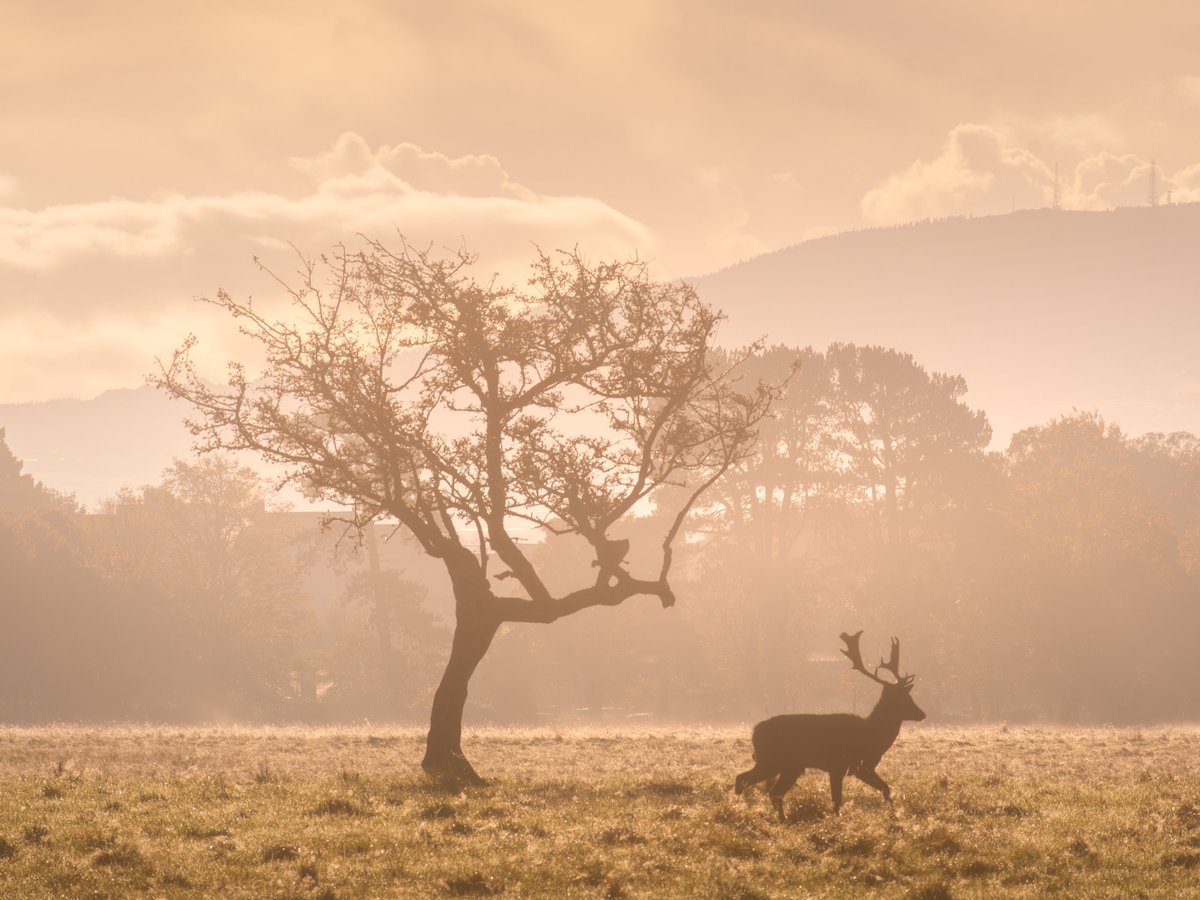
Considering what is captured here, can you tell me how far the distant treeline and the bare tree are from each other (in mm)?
38158

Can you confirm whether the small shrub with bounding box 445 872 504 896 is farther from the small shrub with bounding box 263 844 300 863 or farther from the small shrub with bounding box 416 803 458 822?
the small shrub with bounding box 416 803 458 822

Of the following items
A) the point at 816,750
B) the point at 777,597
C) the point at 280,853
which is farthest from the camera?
the point at 777,597

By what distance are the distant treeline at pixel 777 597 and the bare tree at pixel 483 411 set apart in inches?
1502

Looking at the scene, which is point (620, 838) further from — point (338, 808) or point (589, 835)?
point (338, 808)

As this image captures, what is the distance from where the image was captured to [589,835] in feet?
49.1

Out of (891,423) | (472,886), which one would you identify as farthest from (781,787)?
(891,423)

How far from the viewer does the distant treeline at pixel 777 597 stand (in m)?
61.3

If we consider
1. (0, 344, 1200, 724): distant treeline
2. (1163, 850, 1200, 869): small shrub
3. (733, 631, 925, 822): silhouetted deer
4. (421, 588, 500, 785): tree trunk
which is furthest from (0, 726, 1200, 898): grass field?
(0, 344, 1200, 724): distant treeline

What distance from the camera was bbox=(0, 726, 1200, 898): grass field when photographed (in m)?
12.6

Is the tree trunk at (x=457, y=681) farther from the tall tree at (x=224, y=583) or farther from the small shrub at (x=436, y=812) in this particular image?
the tall tree at (x=224, y=583)

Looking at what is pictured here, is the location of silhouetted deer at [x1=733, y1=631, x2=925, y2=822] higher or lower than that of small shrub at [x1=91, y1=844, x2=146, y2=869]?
higher

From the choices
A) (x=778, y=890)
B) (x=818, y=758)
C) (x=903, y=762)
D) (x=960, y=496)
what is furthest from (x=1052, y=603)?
(x=778, y=890)

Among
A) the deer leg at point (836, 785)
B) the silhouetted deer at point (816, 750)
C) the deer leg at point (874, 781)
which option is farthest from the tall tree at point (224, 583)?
the deer leg at point (836, 785)

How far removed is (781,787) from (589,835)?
3033mm
